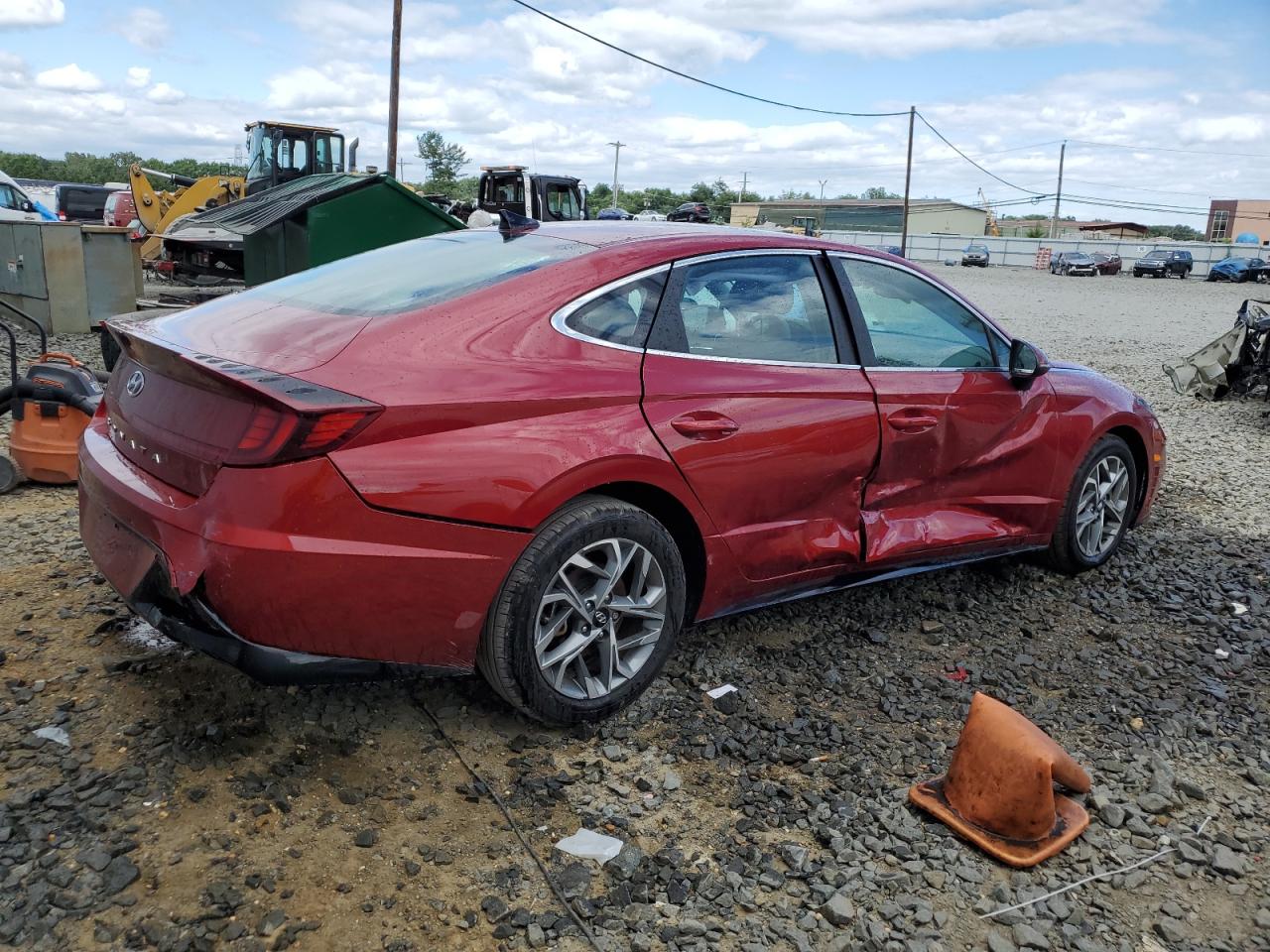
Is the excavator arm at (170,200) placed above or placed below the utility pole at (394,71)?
below

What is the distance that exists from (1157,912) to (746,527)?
161 centimetres

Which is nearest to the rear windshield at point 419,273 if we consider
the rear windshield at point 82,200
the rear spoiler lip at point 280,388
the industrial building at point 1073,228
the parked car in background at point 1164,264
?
the rear spoiler lip at point 280,388

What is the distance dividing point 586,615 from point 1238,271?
168 feet

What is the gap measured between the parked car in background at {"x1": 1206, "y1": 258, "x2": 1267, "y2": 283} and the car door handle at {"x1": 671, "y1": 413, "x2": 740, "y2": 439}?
1972 inches

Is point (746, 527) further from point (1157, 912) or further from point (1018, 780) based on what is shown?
point (1157, 912)

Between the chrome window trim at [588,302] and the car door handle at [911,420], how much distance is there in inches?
45.9

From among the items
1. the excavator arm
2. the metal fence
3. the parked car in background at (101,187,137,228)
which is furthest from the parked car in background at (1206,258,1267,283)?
the parked car in background at (101,187,137,228)

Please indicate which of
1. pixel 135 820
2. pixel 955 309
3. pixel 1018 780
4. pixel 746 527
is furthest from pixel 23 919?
pixel 955 309

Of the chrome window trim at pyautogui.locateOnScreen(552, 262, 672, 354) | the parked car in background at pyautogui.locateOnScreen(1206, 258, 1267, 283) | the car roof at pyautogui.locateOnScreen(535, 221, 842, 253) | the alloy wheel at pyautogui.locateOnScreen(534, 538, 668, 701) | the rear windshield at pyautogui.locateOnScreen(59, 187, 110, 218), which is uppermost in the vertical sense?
the parked car in background at pyautogui.locateOnScreen(1206, 258, 1267, 283)

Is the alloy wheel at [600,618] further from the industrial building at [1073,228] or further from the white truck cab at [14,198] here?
the industrial building at [1073,228]

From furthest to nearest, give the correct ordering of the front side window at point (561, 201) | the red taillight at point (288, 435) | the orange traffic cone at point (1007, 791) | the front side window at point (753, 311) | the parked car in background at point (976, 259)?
the parked car in background at point (976, 259) → the front side window at point (561, 201) → the front side window at point (753, 311) → the orange traffic cone at point (1007, 791) → the red taillight at point (288, 435)

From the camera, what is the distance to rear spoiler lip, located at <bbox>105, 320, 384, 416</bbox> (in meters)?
2.62

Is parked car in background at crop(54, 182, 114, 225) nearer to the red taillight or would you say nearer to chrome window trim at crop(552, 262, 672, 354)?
chrome window trim at crop(552, 262, 672, 354)

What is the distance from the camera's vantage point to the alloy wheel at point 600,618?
3.09m
